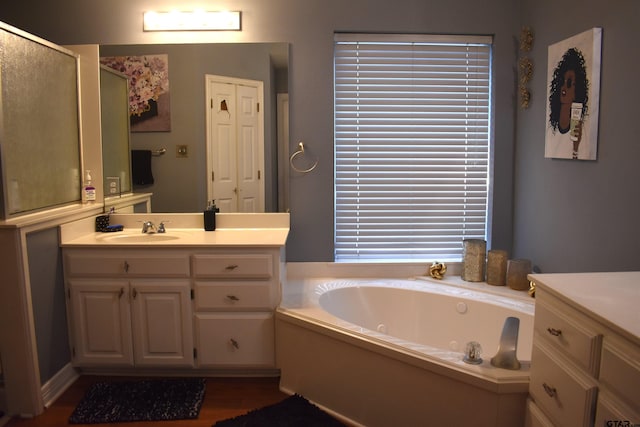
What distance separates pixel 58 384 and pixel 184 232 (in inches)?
40.1

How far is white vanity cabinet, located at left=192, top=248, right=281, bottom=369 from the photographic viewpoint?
8.86ft

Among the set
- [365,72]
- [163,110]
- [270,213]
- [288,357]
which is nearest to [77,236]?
[163,110]

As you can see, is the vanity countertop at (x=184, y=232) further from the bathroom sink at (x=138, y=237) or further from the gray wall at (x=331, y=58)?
the gray wall at (x=331, y=58)

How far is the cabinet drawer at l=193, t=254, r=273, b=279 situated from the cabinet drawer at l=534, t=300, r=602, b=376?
133 centimetres

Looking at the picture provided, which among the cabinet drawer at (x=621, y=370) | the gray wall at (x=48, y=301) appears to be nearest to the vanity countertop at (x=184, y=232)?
the gray wall at (x=48, y=301)

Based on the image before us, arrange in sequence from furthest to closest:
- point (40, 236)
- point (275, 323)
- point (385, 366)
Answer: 1. point (275, 323)
2. point (40, 236)
3. point (385, 366)

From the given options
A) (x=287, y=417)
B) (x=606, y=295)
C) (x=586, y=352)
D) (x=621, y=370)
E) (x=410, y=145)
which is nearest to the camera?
(x=621, y=370)

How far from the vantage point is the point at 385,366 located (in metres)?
2.24

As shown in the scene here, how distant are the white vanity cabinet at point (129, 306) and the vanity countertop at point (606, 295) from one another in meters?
1.73

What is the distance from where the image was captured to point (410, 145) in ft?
Result: 10.9

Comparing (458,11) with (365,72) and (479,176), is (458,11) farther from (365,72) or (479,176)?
(479,176)

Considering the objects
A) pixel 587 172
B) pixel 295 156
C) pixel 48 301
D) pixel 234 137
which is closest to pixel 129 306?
pixel 48 301

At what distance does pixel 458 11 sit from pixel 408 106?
2.02 feet

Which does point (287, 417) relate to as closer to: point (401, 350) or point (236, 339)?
point (236, 339)
